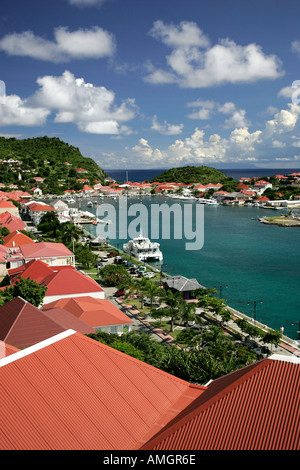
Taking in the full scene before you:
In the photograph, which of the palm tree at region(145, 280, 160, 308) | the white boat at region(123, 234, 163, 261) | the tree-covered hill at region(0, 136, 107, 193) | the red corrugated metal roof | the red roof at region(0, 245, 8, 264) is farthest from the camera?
the tree-covered hill at region(0, 136, 107, 193)

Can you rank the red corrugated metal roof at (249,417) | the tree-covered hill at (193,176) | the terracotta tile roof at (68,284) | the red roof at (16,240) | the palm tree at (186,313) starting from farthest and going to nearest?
1. the tree-covered hill at (193,176)
2. the red roof at (16,240)
3. the terracotta tile roof at (68,284)
4. the palm tree at (186,313)
5. the red corrugated metal roof at (249,417)

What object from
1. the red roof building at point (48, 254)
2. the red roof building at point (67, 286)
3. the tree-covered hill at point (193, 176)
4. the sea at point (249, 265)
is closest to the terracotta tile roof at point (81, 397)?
the sea at point (249, 265)

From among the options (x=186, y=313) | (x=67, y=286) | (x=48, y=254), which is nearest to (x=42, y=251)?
(x=48, y=254)

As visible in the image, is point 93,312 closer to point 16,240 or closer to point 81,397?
point 81,397

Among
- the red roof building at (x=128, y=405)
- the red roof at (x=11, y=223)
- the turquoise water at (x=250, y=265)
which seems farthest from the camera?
the red roof at (x=11, y=223)

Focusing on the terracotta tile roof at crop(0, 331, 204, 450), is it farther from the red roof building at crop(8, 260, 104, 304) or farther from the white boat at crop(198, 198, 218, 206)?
the white boat at crop(198, 198, 218, 206)

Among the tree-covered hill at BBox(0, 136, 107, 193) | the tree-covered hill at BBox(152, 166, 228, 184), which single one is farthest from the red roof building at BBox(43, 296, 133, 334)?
the tree-covered hill at BBox(152, 166, 228, 184)

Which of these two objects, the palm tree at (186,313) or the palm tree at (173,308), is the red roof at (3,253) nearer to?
the palm tree at (173,308)
